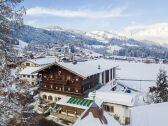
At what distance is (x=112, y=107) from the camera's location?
4553 cm

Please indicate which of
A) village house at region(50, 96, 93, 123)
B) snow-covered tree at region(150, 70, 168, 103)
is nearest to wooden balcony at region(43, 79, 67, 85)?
village house at region(50, 96, 93, 123)

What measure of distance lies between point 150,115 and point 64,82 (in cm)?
2767

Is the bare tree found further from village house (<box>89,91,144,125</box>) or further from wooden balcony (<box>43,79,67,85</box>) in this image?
wooden balcony (<box>43,79,67,85</box>)

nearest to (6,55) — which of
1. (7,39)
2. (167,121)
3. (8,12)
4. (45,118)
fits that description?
(7,39)

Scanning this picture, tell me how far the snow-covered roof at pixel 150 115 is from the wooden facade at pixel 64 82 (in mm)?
22911

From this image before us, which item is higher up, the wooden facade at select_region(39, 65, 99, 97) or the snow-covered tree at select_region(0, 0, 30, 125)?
the snow-covered tree at select_region(0, 0, 30, 125)

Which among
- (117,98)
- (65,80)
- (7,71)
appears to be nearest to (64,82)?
(65,80)

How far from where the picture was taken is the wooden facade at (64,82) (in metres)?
52.5

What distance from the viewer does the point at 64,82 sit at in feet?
177

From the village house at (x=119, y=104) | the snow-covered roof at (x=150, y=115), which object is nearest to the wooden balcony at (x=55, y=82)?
the village house at (x=119, y=104)

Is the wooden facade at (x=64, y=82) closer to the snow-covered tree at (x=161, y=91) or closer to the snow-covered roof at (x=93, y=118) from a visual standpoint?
the snow-covered tree at (x=161, y=91)

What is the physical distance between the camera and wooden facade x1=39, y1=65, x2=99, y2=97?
52469 mm

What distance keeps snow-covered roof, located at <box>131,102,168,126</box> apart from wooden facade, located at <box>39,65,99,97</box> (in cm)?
2291

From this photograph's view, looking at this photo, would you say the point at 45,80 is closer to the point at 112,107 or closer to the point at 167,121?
the point at 112,107
